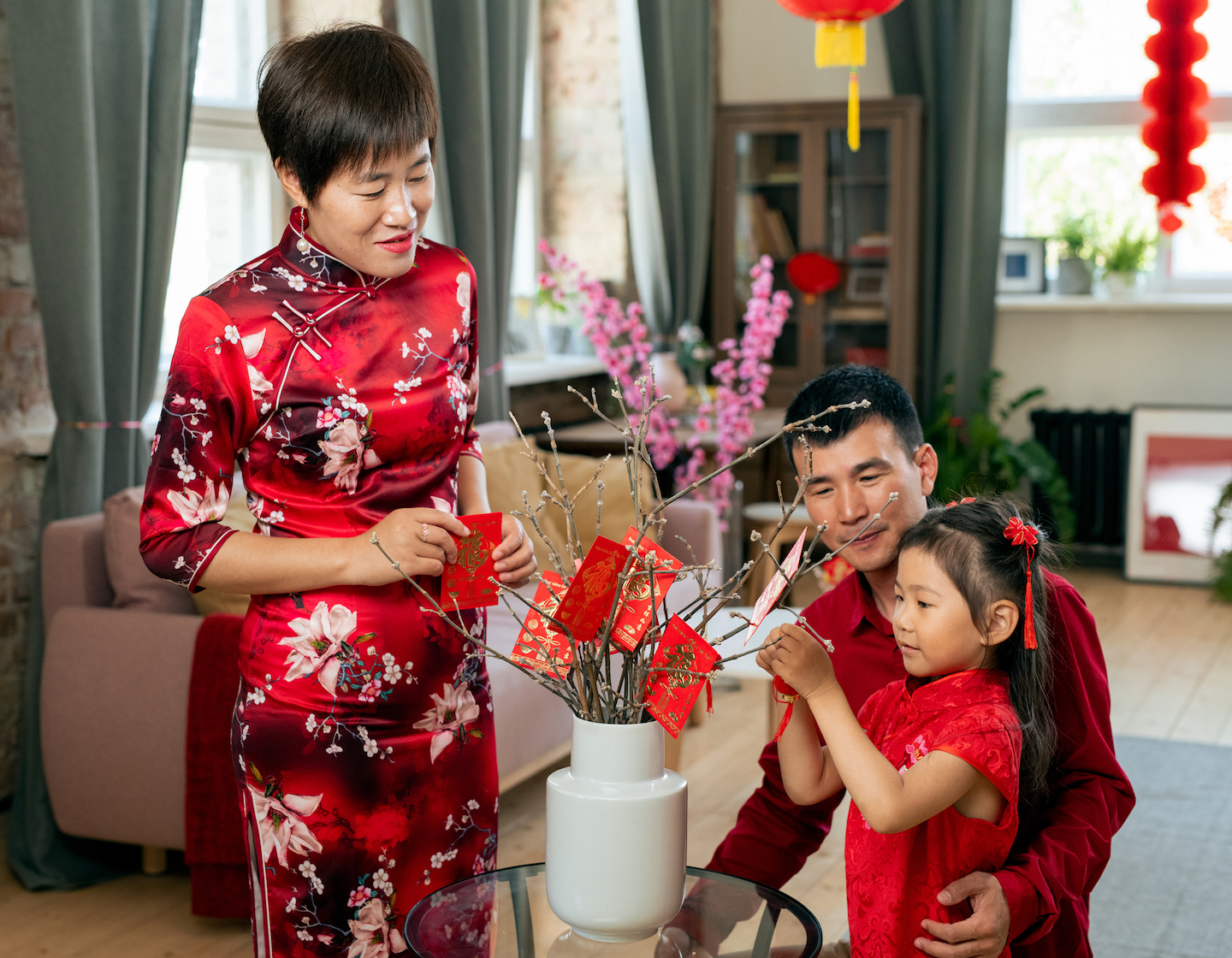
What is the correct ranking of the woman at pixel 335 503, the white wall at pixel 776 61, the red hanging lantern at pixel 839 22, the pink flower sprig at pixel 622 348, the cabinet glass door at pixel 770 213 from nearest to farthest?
the woman at pixel 335 503, the red hanging lantern at pixel 839 22, the pink flower sprig at pixel 622 348, the cabinet glass door at pixel 770 213, the white wall at pixel 776 61

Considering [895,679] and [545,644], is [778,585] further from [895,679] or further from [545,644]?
[895,679]

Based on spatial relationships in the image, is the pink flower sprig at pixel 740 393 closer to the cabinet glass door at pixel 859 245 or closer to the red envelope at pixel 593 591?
the cabinet glass door at pixel 859 245

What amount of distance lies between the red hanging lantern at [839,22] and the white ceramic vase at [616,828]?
9.93ft

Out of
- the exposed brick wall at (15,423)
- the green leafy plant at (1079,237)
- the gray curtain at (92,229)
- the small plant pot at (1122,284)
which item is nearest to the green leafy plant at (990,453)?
the small plant pot at (1122,284)

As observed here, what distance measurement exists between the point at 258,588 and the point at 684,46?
195 inches

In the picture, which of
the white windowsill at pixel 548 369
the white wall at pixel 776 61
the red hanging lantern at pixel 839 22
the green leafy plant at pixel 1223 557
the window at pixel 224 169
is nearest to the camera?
the red hanging lantern at pixel 839 22

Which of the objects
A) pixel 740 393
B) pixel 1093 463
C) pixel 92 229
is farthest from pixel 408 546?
pixel 1093 463

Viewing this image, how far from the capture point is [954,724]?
1.29 meters

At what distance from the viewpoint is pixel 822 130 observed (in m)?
5.90

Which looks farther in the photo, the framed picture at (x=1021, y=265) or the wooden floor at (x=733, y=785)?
the framed picture at (x=1021, y=265)

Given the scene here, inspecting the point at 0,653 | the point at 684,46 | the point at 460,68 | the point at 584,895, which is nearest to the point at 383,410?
the point at 584,895

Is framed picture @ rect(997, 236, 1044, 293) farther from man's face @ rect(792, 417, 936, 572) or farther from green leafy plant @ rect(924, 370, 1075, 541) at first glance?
man's face @ rect(792, 417, 936, 572)

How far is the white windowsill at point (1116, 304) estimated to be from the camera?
224 inches

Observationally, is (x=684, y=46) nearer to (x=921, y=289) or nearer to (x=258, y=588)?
(x=921, y=289)
